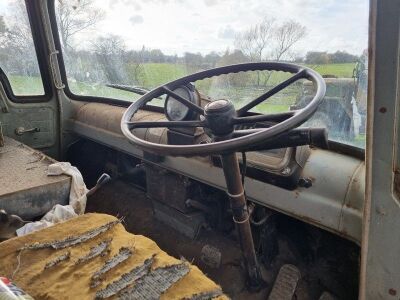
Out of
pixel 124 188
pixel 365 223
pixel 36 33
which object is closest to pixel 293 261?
pixel 365 223

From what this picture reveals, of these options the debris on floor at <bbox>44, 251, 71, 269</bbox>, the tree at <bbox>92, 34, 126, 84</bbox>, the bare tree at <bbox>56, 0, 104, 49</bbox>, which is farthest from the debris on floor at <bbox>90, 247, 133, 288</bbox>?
the bare tree at <bbox>56, 0, 104, 49</bbox>

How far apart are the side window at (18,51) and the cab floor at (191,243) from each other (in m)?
0.91

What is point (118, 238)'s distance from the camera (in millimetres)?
1126

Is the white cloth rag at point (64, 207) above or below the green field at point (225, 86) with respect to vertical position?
below

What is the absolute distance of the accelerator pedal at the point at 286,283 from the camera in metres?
1.49

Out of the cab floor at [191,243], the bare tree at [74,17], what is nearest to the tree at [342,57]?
the cab floor at [191,243]

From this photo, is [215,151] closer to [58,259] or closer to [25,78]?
[58,259]

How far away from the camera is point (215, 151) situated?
895 mm

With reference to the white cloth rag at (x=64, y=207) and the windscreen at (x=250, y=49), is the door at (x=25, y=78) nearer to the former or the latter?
the windscreen at (x=250, y=49)

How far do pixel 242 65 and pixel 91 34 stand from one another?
1.39 metres

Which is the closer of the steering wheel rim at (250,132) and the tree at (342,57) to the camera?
the steering wheel rim at (250,132)

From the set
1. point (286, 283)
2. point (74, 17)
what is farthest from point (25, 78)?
point (286, 283)

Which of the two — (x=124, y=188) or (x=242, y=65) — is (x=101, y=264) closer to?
(x=242, y=65)

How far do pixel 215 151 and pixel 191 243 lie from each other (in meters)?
1.07
